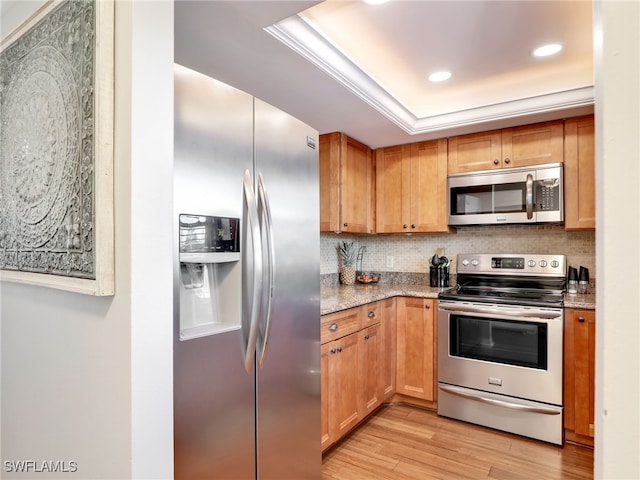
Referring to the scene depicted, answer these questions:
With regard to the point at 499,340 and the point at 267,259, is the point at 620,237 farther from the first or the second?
the point at 499,340

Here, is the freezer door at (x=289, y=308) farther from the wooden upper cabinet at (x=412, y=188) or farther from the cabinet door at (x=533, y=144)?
the cabinet door at (x=533, y=144)

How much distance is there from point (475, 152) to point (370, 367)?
1904mm

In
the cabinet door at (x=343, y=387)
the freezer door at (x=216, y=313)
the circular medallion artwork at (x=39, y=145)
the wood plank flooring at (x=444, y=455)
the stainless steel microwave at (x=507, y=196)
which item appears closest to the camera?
the circular medallion artwork at (x=39, y=145)

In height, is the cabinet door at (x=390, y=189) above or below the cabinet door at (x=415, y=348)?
above

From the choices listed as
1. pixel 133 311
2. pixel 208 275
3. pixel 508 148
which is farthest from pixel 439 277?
pixel 133 311

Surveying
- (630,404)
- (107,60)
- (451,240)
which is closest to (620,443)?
(630,404)

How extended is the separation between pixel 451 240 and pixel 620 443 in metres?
3.14

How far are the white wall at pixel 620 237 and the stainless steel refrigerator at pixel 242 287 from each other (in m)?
1.08

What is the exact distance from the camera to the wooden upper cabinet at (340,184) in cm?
304

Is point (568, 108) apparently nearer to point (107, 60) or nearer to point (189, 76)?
point (189, 76)

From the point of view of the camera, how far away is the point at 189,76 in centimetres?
126

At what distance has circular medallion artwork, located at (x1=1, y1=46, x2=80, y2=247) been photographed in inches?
43.3

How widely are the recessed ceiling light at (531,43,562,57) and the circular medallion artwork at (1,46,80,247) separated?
243 cm

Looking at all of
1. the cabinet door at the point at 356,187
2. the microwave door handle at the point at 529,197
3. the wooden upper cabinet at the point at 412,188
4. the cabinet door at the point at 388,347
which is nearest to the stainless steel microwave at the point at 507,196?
the microwave door handle at the point at 529,197
